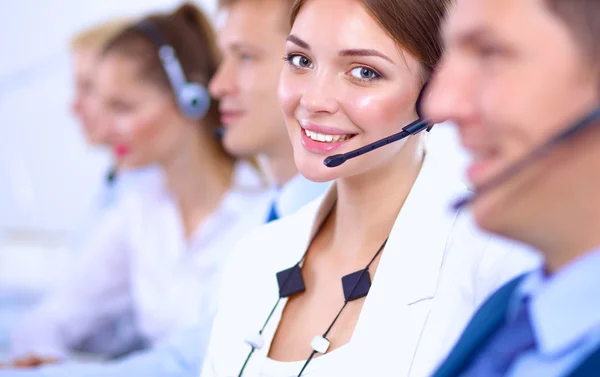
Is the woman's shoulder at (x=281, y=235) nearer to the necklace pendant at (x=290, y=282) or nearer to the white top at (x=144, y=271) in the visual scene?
the necklace pendant at (x=290, y=282)

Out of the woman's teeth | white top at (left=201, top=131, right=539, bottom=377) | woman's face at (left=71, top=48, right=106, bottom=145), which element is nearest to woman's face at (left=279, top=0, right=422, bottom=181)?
the woman's teeth

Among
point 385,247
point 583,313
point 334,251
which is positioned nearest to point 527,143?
point 583,313

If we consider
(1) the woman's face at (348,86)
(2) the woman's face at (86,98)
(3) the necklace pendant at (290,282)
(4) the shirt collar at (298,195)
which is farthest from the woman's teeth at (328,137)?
(2) the woman's face at (86,98)

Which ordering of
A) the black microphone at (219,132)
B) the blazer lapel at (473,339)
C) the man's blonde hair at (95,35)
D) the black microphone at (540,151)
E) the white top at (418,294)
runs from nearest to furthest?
the black microphone at (540,151) < the blazer lapel at (473,339) < the white top at (418,294) < the black microphone at (219,132) < the man's blonde hair at (95,35)

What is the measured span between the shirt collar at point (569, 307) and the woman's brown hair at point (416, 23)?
1.49ft

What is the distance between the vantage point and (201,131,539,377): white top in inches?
38.8

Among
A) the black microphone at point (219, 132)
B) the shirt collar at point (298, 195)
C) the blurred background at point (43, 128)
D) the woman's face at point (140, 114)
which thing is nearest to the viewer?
the shirt collar at point (298, 195)

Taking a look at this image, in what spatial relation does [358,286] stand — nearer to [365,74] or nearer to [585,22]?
[365,74]

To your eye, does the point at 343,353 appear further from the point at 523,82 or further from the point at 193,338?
the point at 193,338

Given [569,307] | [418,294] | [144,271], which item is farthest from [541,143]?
[144,271]

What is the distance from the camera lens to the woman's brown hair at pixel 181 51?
215 cm

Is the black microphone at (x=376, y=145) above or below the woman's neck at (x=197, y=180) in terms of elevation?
below

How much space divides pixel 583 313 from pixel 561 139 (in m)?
0.16

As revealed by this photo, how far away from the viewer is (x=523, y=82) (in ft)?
2.23
